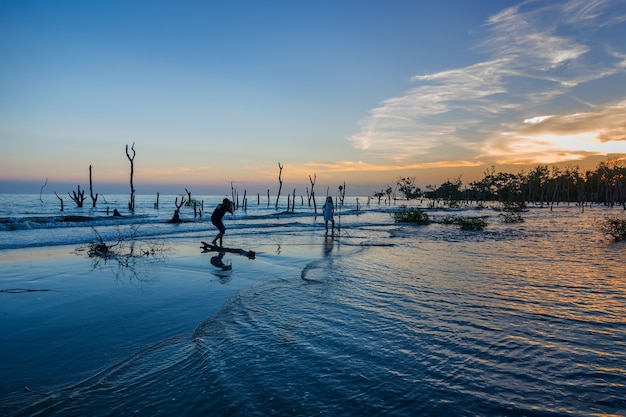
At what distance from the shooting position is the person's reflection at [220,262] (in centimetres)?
1102

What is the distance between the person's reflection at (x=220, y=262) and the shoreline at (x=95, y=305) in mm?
216

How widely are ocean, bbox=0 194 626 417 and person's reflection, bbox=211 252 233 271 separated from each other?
0.69 metres

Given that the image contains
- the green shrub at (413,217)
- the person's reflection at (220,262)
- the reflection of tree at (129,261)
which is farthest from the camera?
the green shrub at (413,217)

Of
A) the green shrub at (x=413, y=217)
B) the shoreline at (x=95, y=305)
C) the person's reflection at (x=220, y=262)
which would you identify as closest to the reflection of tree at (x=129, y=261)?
the shoreline at (x=95, y=305)

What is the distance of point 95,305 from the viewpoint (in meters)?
6.81

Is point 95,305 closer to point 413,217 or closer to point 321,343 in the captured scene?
point 321,343

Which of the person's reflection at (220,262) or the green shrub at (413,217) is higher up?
the green shrub at (413,217)

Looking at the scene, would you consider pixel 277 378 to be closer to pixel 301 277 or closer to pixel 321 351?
pixel 321 351

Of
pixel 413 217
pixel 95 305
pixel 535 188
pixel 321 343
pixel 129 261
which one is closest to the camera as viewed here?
pixel 321 343

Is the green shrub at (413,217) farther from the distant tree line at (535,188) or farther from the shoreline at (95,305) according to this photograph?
the distant tree line at (535,188)

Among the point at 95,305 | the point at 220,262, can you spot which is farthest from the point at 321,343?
the point at 220,262

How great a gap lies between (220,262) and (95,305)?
213 inches

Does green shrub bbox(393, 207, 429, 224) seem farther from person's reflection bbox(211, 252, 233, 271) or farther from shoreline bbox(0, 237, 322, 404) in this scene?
person's reflection bbox(211, 252, 233, 271)

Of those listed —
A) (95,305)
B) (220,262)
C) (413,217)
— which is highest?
(413,217)
